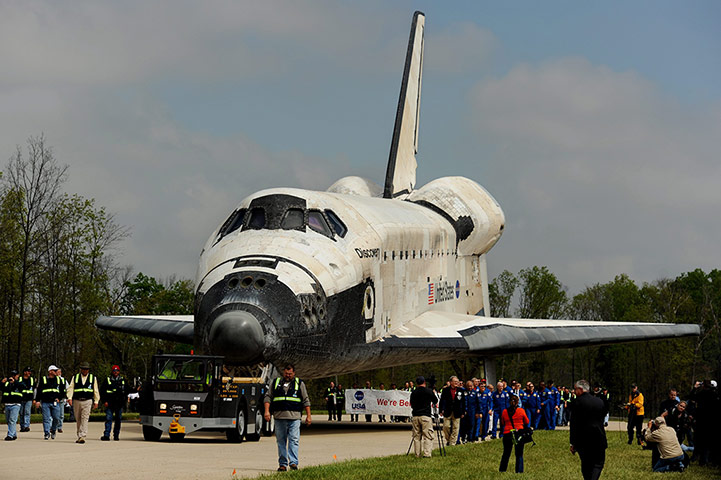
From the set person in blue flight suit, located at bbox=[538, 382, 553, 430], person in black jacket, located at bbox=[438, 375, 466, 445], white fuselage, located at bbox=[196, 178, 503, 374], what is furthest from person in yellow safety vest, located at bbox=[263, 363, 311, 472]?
person in blue flight suit, located at bbox=[538, 382, 553, 430]

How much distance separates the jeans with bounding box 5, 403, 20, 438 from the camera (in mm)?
13853

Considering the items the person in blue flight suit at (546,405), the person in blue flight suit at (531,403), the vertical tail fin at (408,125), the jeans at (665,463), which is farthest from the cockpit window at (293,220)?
the vertical tail fin at (408,125)

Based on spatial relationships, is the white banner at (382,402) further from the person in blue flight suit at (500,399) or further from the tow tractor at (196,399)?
the tow tractor at (196,399)

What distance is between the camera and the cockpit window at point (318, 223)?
15102 mm

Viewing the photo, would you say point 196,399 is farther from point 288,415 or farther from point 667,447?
point 667,447

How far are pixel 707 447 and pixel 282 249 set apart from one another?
6.50 meters

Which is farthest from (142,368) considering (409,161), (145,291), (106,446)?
(106,446)

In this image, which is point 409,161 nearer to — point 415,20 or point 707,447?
point 415,20

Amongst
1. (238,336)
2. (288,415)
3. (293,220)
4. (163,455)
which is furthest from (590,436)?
(293,220)

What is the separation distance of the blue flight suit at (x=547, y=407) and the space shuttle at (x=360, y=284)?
115cm

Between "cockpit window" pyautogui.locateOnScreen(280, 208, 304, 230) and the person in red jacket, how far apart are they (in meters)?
5.61

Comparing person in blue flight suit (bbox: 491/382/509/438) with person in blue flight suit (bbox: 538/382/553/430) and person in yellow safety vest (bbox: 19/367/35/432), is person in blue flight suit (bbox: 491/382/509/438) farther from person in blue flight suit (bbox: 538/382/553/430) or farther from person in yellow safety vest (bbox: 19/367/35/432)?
person in yellow safety vest (bbox: 19/367/35/432)

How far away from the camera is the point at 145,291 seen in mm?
65250

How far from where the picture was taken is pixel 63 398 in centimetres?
1492
